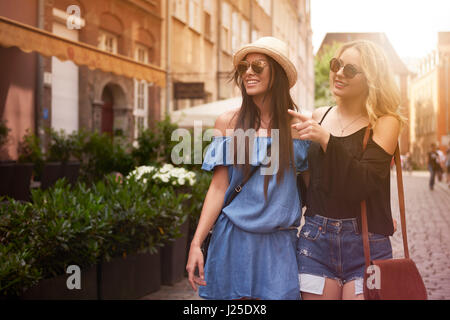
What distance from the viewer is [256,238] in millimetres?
2258

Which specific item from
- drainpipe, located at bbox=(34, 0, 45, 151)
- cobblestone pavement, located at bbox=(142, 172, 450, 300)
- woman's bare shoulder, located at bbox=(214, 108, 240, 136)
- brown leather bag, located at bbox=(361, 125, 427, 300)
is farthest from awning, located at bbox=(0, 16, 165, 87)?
brown leather bag, located at bbox=(361, 125, 427, 300)

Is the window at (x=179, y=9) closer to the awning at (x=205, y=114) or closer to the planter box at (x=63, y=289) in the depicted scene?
the awning at (x=205, y=114)

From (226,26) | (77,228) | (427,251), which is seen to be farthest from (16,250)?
(226,26)

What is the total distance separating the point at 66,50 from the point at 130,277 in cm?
353

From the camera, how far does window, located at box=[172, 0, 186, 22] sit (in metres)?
18.5

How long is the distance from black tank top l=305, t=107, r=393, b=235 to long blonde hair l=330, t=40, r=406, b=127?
110mm

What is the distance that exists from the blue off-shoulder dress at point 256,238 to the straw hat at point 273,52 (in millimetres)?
288

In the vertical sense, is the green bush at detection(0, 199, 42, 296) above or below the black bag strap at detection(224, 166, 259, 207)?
Answer: below

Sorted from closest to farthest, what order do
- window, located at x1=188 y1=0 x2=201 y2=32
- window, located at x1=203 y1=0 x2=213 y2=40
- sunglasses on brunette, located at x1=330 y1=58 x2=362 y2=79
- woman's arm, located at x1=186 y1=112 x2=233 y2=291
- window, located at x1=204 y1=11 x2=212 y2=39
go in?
sunglasses on brunette, located at x1=330 y1=58 x2=362 y2=79 → woman's arm, located at x1=186 y1=112 x2=233 y2=291 → window, located at x1=188 y1=0 x2=201 y2=32 → window, located at x1=203 y1=0 x2=213 y2=40 → window, located at x1=204 y1=11 x2=212 y2=39

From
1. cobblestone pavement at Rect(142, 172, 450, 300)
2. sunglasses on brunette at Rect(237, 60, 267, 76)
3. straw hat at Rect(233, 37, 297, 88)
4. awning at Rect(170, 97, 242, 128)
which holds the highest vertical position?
awning at Rect(170, 97, 242, 128)

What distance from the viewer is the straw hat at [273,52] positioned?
7.56 ft

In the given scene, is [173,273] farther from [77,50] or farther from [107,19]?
[107,19]

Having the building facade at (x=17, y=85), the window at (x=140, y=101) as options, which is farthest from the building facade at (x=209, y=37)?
the building facade at (x=17, y=85)

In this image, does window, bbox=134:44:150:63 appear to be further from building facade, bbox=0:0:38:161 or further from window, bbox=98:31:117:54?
building facade, bbox=0:0:38:161
